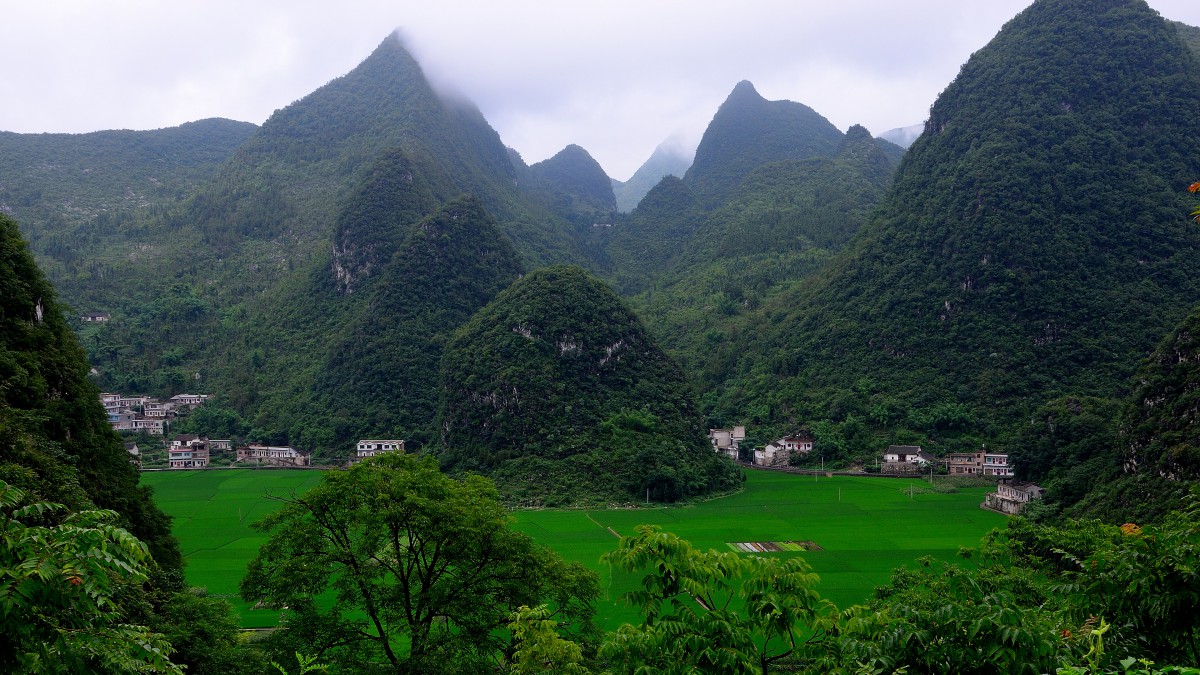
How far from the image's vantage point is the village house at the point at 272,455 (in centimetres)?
7718

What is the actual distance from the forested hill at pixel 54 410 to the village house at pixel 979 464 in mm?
63170

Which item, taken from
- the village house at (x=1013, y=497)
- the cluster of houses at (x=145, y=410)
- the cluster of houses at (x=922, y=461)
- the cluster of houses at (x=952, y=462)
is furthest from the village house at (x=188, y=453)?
the village house at (x=1013, y=497)

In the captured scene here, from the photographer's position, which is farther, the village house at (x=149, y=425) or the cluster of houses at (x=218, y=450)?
the village house at (x=149, y=425)

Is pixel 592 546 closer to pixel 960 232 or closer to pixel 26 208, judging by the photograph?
pixel 960 232

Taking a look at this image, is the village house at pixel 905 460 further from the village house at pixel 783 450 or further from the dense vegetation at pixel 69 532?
the dense vegetation at pixel 69 532

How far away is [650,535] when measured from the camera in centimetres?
743

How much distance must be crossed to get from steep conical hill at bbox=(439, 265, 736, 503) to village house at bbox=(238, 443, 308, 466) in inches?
609

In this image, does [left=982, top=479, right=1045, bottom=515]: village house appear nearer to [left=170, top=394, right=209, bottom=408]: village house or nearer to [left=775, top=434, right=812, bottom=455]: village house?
[left=775, top=434, right=812, bottom=455]: village house

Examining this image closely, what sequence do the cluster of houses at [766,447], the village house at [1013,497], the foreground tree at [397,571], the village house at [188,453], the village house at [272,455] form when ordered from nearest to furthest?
the foreground tree at [397,571]
the village house at [1013,497]
the village house at [188,453]
the village house at [272,455]
the cluster of houses at [766,447]

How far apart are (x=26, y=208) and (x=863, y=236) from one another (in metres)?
146

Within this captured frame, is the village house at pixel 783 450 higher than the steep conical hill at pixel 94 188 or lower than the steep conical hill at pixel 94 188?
lower

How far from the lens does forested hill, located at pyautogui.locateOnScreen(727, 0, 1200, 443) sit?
7919 cm

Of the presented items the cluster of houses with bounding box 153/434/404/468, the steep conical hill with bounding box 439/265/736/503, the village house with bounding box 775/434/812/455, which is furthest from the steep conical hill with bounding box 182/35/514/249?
the village house with bounding box 775/434/812/455

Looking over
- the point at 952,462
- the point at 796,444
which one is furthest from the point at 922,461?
the point at 796,444
